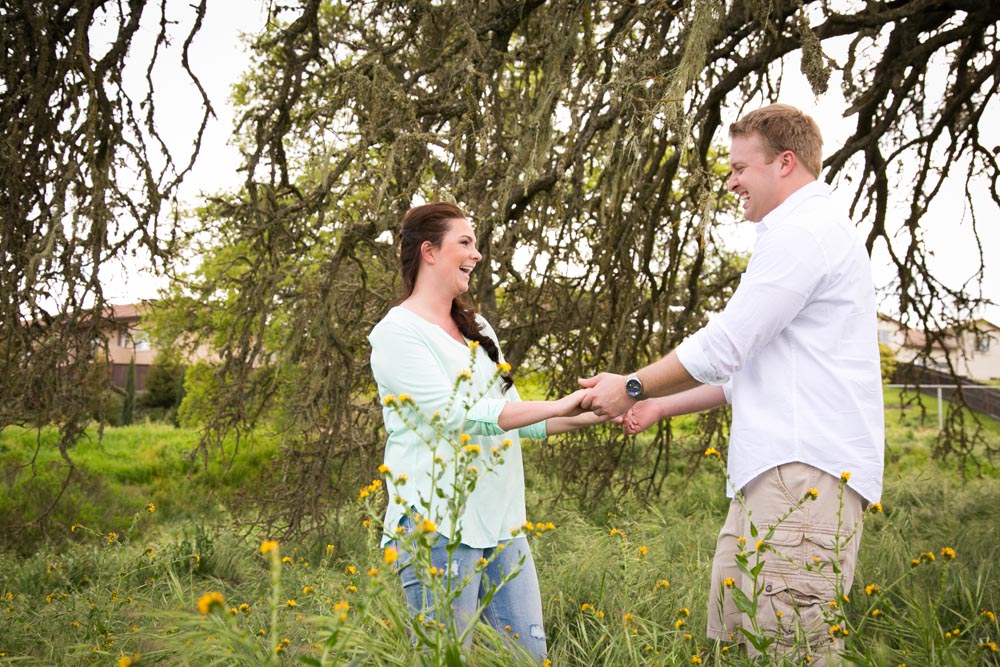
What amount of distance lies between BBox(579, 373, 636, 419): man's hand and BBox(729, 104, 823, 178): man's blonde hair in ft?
2.60

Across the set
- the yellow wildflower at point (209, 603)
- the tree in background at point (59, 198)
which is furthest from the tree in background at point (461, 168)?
the yellow wildflower at point (209, 603)

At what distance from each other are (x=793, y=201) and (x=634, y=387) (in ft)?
2.28

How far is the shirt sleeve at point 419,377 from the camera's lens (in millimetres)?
2348

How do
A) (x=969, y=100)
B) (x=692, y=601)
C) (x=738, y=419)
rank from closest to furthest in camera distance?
(x=738, y=419), (x=692, y=601), (x=969, y=100)

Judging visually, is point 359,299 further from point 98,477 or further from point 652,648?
point 98,477

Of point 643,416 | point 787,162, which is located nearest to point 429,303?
point 643,416

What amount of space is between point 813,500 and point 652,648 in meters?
0.71

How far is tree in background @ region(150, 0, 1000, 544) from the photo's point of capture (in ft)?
13.3

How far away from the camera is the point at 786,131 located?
229cm

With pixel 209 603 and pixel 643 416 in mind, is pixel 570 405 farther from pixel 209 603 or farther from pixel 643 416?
pixel 209 603

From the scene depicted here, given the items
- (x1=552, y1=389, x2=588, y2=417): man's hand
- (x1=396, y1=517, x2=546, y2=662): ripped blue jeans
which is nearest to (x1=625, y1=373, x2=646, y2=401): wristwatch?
(x1=552, y1=389, x2=588, y2=417): man's hand

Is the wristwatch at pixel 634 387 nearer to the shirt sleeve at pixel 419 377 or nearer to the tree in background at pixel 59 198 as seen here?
the shirt sleeve at pixel 419 377

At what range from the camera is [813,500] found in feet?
6.98

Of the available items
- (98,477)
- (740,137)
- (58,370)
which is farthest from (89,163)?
(98,477)
